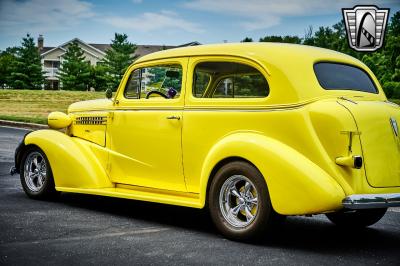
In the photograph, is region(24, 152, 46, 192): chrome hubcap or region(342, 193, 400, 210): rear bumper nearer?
region(342, 193, 400, 210): rear bumper

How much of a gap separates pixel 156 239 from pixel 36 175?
2875 mm

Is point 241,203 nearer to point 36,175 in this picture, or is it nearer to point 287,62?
point 287,62

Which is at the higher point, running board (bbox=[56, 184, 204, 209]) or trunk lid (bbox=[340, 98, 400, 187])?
trunk lid (bbox=[340, 98, 400, 187])

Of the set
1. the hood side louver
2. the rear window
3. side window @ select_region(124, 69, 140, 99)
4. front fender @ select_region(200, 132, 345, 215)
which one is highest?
the rear window

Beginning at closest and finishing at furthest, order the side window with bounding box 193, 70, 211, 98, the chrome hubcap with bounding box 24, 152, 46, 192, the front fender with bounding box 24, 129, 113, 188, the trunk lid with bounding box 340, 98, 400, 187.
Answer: the trunk lid with bounding box 340, 98, 400, 187
the side window with bounding box 193, 70, 211, 98
the front fender with bounding box 24, 129, 113, 188
the chrome hubcap with bounding box 24, 152, 46, 192

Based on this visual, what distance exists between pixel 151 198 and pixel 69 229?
0.93 m

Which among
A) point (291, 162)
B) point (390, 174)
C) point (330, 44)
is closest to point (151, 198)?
point (291, 162)

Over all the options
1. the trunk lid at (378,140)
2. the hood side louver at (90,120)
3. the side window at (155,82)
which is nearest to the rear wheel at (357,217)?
the trunk lid at (378,140)

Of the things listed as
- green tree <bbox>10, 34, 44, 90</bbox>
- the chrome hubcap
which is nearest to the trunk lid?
the chrome hubcap

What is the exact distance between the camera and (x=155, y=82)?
24.4 feet

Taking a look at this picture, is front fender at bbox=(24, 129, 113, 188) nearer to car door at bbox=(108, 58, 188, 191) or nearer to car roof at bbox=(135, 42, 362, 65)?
car door at bbox=(108, 58, 188, 191)

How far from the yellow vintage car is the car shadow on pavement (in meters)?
0.26

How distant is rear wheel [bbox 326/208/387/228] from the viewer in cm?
664

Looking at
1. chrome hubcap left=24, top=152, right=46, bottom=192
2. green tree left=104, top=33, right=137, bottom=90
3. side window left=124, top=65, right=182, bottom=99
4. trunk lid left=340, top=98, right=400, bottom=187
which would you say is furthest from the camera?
green tree left=104, top=33, right=137, bottom=90
